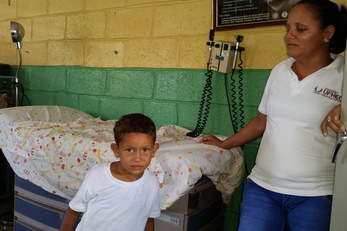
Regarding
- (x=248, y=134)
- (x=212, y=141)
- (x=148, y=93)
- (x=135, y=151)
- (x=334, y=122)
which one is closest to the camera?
(x=334, y=122)

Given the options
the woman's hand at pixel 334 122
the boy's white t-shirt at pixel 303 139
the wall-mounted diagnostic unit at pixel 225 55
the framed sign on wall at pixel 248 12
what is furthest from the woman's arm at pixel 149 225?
the framed sign on wall at pixel 248 12

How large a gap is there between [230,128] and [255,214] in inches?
33.7

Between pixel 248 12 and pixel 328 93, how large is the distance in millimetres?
903

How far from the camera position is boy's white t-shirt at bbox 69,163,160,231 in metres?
1.29

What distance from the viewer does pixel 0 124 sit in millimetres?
2268

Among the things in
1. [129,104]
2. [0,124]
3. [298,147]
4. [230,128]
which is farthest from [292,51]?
[0,124]

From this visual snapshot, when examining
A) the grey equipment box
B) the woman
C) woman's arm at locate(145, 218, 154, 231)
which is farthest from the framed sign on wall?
woman's arm at locate(145, 218, 154, 231)

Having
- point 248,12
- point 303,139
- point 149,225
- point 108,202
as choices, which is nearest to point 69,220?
point 108,202

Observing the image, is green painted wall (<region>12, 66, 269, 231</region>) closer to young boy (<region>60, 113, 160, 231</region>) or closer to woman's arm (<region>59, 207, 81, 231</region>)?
young boy (<region>60, 113, 160, 231</region>)

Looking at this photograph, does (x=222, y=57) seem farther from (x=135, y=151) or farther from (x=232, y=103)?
(x=135, y=151)

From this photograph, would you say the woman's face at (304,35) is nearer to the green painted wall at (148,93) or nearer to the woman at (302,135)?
the woman at (302,135)

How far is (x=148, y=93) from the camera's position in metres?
2.47

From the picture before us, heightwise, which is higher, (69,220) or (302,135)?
(302,135)

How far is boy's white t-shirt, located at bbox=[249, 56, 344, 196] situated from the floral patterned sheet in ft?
1.07
